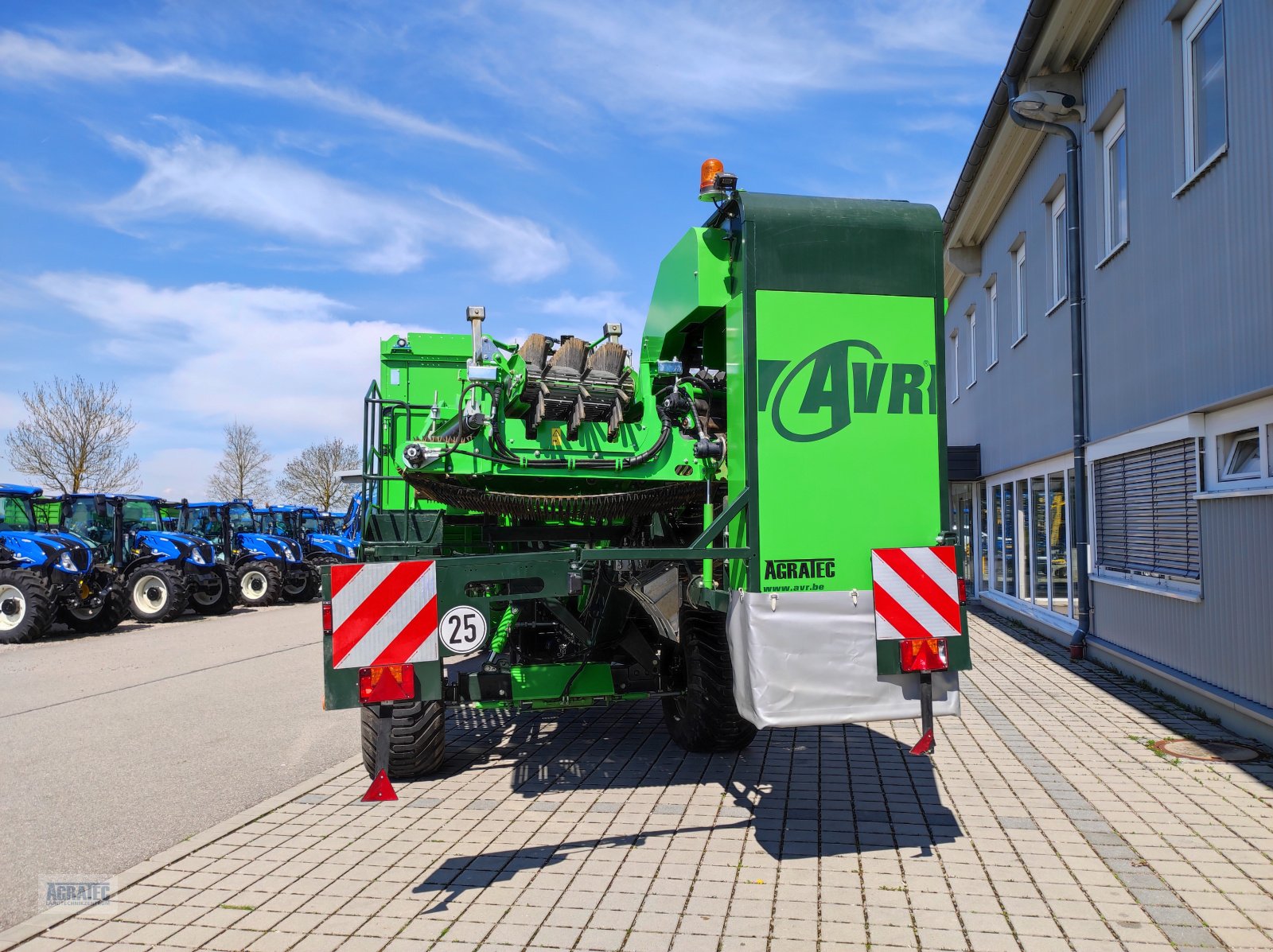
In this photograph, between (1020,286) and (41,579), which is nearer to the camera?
(1020,286)

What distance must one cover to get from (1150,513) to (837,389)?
568 cm

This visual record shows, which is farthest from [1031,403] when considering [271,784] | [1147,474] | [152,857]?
[152,857]

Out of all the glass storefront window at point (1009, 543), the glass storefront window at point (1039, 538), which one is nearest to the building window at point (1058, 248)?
the glass storefront window at point (1039, 538)

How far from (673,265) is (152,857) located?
408 centimetres

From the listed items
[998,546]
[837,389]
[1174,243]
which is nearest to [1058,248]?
[1174,243]

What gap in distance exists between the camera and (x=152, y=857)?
480 cm

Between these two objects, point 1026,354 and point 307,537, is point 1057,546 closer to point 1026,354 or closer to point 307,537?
point 1026,354

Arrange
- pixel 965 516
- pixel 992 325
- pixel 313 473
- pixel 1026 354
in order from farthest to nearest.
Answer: pixel 313 473 < pixel 965 516 < pixel 992 325 < pixel 1026 354

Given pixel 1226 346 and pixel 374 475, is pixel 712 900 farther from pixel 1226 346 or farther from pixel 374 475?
pixel 1226 346

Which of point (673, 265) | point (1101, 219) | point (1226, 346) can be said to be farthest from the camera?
point (1101, 219)

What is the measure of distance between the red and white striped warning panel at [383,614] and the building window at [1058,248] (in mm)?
9791

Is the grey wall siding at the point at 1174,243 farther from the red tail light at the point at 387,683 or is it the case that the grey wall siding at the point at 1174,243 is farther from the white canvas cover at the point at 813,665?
the red tail light at the point at 387,683

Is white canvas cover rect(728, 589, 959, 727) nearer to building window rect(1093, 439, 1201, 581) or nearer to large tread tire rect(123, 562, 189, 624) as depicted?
building window rect(1093, 439, 1201, 581)

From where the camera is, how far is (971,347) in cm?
1895
